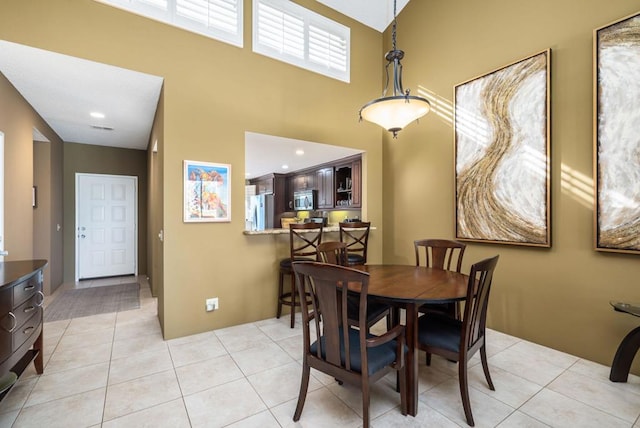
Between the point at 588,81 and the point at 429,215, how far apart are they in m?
1.96

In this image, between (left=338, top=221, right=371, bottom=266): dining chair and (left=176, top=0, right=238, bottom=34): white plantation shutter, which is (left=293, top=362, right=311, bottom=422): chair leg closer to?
(left=338, top=221, right=371, bottom=266): dining chair

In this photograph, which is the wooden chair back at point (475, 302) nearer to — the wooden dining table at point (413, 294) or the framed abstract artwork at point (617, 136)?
the wooden dining table at point (413, 294)

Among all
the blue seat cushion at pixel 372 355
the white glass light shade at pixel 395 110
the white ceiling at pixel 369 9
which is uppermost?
the white ceiling at pixel 369 9

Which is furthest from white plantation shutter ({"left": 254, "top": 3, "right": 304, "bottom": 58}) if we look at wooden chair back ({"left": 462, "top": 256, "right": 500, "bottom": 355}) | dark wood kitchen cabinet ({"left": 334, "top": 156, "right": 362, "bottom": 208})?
wooden chair back ({"left": 462, "top": 256, "right": 500, "bottom": 355})

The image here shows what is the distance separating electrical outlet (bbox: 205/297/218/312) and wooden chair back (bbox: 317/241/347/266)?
1396 millimetres

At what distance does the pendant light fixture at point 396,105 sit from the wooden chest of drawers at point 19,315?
2.63m

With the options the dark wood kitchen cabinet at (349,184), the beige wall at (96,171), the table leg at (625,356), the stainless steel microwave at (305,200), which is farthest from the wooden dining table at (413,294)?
the beige wall at (96,171)

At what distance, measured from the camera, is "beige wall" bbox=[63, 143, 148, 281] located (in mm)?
5391

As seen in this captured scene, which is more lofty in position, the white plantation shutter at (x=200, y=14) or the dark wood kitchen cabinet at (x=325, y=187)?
the white plantation shutter at (x=200, y=14)

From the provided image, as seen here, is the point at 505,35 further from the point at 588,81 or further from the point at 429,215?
the point at 429,215

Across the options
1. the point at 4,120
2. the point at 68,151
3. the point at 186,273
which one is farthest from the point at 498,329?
the point at 68,151

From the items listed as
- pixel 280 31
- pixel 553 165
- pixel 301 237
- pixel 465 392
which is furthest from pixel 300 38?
pixel 465 392

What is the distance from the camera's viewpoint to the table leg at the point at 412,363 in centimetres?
182

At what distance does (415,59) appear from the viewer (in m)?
4.02
